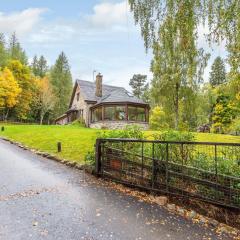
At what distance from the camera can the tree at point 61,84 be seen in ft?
167

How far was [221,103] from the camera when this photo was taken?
121ft

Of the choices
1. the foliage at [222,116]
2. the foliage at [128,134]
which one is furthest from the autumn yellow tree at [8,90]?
the foliage at [128,134]

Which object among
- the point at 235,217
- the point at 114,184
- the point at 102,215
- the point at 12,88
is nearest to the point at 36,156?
the point at 114,184

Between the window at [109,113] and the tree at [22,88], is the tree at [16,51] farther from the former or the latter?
the window at [109,113]

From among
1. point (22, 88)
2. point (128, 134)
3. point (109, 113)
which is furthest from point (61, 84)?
point (128, 134)

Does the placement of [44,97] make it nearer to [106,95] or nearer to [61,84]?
[61,84]

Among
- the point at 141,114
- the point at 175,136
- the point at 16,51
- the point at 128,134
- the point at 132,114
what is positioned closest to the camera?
the point at 175,136

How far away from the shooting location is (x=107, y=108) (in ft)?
91.3

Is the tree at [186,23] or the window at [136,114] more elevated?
the tree at [186,23]

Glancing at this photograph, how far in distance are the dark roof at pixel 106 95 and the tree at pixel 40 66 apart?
1181 inches

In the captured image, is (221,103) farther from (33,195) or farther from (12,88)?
(33,195)

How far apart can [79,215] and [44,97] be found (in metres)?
41.7

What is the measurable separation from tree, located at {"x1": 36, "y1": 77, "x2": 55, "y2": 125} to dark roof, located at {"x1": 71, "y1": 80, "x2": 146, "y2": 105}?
13.4 m

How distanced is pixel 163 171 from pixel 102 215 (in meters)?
1.94
